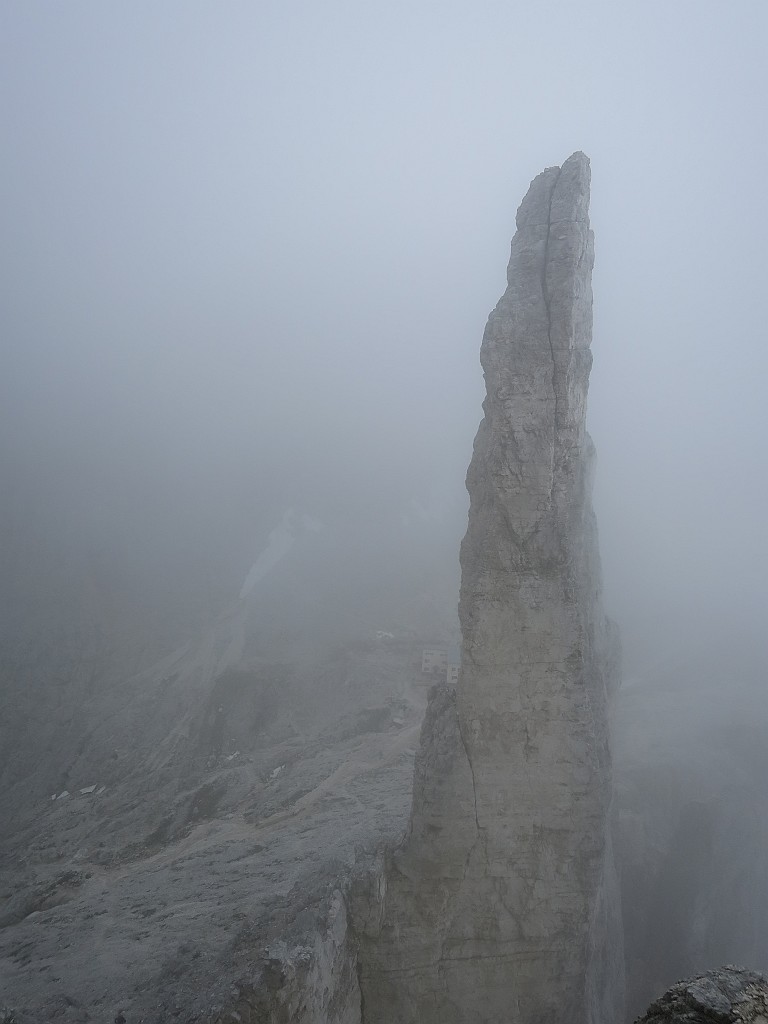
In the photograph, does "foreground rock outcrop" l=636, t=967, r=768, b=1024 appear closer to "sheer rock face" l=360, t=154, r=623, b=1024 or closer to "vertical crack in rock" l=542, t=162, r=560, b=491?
"sheer rock face" l=360, t=154, r=623, b=1024

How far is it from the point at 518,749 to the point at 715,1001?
29.9ft

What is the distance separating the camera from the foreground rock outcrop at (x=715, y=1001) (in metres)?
7.20

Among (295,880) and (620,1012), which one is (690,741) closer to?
(620,1012)

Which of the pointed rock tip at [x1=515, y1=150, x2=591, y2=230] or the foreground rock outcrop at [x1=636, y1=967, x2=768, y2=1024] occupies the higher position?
the pointed rock tip at [x1=515, y1=150, x2=591, y2=230]

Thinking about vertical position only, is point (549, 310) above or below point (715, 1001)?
above

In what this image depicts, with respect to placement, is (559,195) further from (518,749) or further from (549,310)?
(518,749)

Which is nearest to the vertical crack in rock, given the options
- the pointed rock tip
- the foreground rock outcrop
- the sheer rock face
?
the sheer rock face

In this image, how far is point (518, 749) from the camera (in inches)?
650

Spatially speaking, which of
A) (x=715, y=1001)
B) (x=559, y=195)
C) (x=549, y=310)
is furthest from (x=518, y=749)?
(x=559, y=195)

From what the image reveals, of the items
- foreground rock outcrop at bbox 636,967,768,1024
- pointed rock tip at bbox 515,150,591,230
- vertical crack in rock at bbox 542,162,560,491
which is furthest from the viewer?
pointed rock tip at bbox 515,150,591,230

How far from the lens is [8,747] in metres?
39.2

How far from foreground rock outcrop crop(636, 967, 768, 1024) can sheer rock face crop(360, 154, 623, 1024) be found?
27.0 feet

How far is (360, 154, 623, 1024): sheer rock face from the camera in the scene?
1614 centimetres

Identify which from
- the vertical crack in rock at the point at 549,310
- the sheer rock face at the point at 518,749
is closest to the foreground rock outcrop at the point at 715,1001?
the sheer rock face at the point at 518,749
